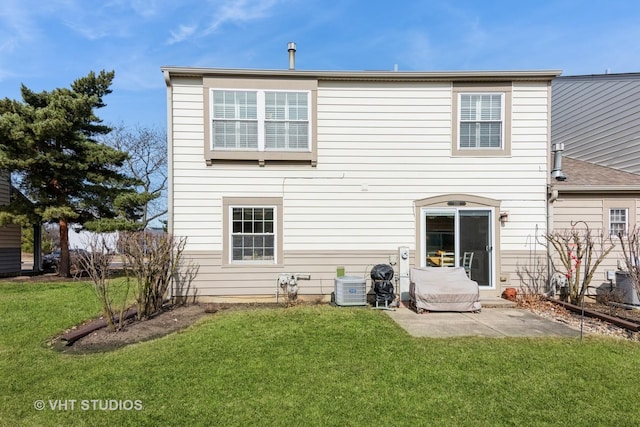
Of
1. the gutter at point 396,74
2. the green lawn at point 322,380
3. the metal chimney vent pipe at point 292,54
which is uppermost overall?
the metal chimney vent pipe at point 292,54

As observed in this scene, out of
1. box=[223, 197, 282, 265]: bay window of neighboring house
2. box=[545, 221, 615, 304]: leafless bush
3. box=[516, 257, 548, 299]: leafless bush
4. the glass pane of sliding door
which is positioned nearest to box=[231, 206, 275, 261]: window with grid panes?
box=[223, 197, 282, 265]: bay window of neighboring house

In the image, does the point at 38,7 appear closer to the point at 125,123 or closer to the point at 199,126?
the point at 199,126

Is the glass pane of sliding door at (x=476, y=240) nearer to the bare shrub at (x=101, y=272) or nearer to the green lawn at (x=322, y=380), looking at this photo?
the green lawn at (x=322, y=380)

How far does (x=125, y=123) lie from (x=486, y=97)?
84.1 ft

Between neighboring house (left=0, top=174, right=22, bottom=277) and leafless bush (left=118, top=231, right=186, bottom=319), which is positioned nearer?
leafless bush (left=118, top=231, right=186, bottom=319)

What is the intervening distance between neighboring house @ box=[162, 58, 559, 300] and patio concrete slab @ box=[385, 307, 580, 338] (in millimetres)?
1433

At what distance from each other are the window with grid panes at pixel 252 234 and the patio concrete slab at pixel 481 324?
3.03 meters

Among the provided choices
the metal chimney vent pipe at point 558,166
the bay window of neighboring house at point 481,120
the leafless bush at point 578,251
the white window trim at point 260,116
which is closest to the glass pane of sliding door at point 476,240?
the leafless bush at point 578,251

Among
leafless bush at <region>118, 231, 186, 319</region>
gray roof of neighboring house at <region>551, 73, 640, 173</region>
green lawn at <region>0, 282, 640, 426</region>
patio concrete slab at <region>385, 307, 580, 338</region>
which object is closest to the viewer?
green lawn at <region>0, 282, 640, 426</region>

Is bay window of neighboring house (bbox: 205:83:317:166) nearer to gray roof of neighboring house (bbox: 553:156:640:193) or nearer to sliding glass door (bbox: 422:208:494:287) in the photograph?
sliding glass door (bbox: 422:208:494:287)

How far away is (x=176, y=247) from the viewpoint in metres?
7.73

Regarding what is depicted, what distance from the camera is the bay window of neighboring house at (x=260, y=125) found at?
7867 mm

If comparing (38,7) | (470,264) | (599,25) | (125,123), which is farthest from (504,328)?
(125,123)

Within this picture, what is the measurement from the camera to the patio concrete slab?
548cm
